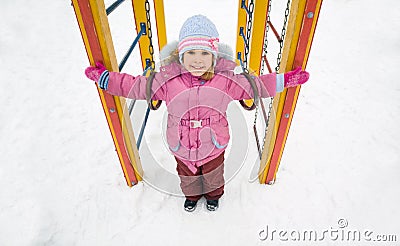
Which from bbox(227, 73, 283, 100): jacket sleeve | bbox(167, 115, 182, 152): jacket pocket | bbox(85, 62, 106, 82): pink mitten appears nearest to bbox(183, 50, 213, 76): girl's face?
bbox(227, 73, 283, 100): jacket sleeve

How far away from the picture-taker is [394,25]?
3580 millimetres

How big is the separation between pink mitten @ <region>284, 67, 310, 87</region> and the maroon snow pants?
57 cm

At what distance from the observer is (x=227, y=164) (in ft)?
7.07

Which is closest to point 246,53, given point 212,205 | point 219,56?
point 219,56

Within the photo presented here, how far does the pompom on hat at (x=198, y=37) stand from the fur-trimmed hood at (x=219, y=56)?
9 cm

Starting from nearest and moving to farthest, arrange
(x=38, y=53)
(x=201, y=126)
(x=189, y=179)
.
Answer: (x=201, y=126) < (x=189, y=179) < (x=38, y=53)

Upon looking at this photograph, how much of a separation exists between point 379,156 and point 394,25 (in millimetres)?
2102

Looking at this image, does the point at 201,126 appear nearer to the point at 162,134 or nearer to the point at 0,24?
the point at 162,134

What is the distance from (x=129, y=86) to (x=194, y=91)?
287 millimetres

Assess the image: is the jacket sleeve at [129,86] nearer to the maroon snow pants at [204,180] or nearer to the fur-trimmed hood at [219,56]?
the fur-trimmed hood at [219,56]

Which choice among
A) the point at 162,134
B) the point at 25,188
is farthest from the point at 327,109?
the point at 25,188

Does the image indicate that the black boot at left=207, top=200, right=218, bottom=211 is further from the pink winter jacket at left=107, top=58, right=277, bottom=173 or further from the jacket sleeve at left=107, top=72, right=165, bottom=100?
the jacket sleeve at left=107, top=72, right=165, bottom=100

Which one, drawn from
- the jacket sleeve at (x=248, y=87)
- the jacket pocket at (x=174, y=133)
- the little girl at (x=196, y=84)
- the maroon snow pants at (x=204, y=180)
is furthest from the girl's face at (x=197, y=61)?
the maroon snow pants at (x=204, y=180)

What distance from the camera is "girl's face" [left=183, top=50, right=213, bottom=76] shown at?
133 centimetres
